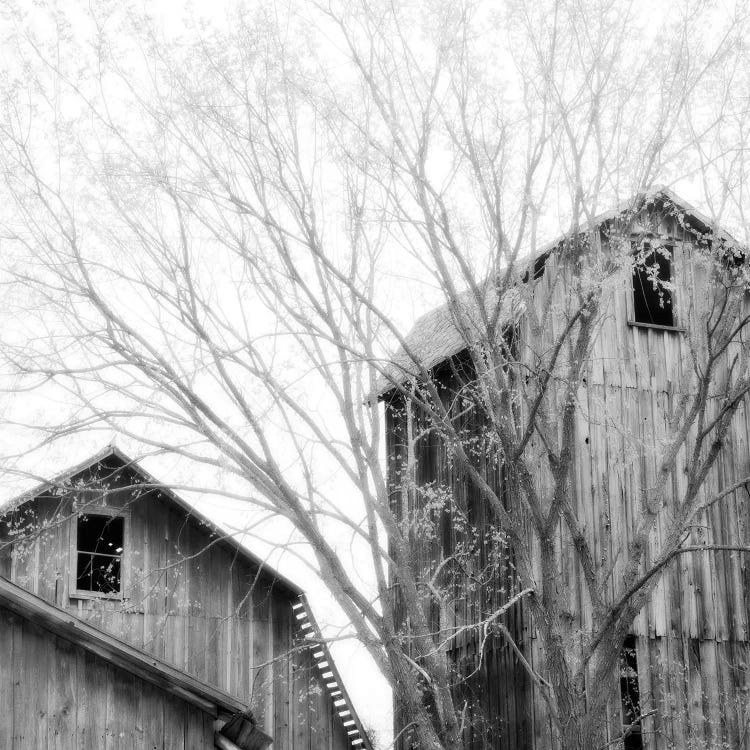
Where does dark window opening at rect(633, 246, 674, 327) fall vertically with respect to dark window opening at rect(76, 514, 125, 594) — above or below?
above

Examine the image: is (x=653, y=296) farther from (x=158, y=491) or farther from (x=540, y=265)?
(x=158, y=491)

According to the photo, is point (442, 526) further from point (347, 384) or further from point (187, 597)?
point (347, 384)

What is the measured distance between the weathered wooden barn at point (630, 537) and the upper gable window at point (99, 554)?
4.16 metres

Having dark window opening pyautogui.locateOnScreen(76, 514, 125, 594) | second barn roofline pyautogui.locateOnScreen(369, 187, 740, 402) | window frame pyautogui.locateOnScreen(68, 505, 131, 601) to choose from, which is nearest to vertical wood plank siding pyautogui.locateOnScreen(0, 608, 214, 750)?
window frame pyautogui.locateOnScreen(68, 505, 131, 601)

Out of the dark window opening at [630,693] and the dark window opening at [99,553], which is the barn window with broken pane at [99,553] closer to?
the dark window opening at [99,553]

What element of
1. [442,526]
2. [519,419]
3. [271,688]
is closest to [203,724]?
[271,688]

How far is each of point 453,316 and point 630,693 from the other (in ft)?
20.5

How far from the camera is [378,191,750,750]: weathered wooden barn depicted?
1711cm

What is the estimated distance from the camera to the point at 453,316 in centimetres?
1500

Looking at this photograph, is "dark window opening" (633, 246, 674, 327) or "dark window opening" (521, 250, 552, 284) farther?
"dark window opening" (633, 246, 674, 327)

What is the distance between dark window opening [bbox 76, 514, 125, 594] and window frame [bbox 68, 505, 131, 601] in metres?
0.06

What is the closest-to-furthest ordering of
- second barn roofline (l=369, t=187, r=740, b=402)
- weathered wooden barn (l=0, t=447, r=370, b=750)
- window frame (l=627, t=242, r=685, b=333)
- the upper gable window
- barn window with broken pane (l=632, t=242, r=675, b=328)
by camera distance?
second barn roofline (l=369, t=187, r=740, b=402) → weathered wooden barn (l=0, t=447, r=370, b=750) → the upper gable window → window frame (l=627, t=242, r=685, b=333) → barn window with broken pane (l=632, t=242, r=675, b=328)

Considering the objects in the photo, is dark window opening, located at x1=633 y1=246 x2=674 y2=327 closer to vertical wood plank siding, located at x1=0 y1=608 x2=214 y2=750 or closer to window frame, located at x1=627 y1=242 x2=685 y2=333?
window frame, located at x1=627 y1=242 x2=685 y2=333

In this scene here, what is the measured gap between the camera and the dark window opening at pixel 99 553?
1731 centimetres
